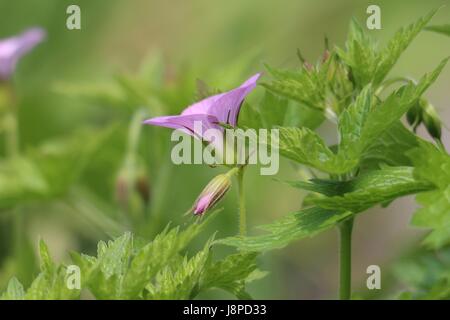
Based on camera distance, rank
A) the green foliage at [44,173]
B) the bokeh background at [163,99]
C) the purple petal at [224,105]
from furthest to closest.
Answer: the bokeh background at [163,99]
the green foliage at [44,173]
the purple petal at [224,105]

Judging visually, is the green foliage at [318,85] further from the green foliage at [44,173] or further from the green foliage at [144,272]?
the green foliage at [44,173]

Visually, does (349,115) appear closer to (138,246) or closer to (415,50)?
(138,246)

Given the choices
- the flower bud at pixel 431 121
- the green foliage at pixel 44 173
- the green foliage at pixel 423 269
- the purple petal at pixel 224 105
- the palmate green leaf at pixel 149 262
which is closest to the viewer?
the palmate green leaf at pixel 149 262

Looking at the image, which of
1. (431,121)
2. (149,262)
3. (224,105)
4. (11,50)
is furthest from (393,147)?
(11,50)

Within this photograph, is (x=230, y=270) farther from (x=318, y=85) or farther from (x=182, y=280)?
(x=318, y=85)

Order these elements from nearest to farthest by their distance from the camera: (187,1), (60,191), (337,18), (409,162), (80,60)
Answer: (409,162) → (60,191) → (80,60) → (337,18) → (187,1)

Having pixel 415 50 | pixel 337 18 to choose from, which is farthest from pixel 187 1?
pixel 415 50

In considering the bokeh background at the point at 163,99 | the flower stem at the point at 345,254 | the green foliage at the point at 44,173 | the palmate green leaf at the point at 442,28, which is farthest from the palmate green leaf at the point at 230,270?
the green foliage at the point at 44,173
